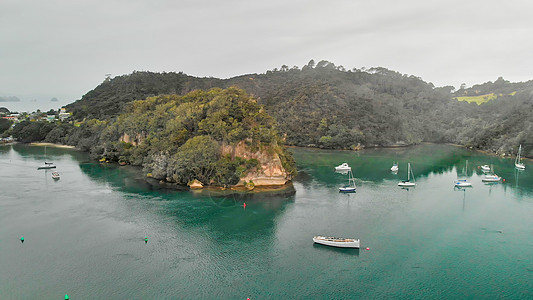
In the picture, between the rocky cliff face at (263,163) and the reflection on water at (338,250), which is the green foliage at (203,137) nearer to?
the rocky cliff face at (263,163)

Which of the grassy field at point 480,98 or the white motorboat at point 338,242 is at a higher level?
the grassy field at point 480,98

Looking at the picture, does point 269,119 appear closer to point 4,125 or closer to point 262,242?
point 262,242

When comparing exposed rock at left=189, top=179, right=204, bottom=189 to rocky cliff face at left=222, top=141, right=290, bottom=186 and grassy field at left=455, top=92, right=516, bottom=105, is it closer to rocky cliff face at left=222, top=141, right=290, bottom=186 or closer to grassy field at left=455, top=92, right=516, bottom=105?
rocky cliff face at left=222, top=141, right=290, bottom=186

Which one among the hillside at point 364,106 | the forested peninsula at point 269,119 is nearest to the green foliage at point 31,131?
the forested peninsula at point 269,119

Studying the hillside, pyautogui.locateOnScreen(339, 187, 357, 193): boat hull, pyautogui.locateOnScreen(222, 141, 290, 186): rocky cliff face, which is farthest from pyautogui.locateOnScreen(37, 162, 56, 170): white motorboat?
pyautogui.locateOnScreen(339, 187, 357, 193): boat hull

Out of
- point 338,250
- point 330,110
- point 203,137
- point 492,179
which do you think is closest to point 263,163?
point 203,137

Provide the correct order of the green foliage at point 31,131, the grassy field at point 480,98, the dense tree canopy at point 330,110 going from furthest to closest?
the grassy field at point 480,98 < the green foliage at point 31,131 < the dense tree canopy at point 330,110

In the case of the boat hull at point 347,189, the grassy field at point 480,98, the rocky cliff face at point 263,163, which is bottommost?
the boat hull at point 347,189
